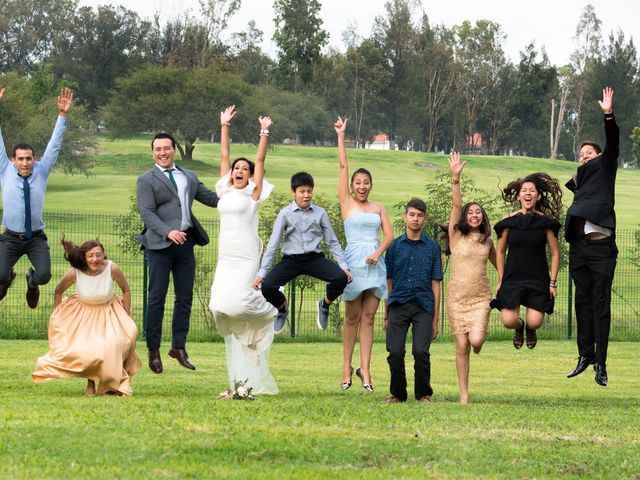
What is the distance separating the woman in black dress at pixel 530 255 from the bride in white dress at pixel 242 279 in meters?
2.54

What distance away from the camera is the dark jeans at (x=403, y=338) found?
1341 centimetres

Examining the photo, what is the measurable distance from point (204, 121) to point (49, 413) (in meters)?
78.6

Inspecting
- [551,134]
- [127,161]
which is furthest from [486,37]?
[127,161]

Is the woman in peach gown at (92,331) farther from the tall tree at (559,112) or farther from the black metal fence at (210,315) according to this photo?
the tall tree at (559,112)

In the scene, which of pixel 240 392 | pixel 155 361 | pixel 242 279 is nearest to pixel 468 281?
pixel 242 279

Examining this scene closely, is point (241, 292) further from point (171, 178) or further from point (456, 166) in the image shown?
point (456, 166)

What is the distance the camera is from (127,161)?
89.4m

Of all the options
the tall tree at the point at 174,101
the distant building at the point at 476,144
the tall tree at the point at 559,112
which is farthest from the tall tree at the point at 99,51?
the tall tree at the point at 559,112

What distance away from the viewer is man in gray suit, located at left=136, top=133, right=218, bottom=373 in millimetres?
13711

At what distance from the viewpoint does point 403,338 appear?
13.5 meters

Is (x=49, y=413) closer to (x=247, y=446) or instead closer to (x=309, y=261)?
(x=247, y=446)

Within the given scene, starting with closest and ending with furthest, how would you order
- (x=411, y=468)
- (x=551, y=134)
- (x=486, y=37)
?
(x=411, y=468) → (x=551, y=134) → (x=486, y=37)

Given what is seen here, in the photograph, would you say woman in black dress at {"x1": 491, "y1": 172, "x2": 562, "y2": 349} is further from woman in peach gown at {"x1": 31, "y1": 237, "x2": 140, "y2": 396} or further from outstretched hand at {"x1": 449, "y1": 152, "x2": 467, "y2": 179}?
woman in peach gown at {"x1": 31, "y1": 237, "x2": 140, "y2": 396}

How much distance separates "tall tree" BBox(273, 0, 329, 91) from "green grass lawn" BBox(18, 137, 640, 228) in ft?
37.1
